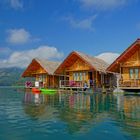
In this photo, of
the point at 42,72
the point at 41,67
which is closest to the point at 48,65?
the point at 41,67

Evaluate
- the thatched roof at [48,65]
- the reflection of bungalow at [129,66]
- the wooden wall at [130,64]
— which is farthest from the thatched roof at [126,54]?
the thatched roof at [48,65]

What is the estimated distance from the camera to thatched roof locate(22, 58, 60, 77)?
3254 cm

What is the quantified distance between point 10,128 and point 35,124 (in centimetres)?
79

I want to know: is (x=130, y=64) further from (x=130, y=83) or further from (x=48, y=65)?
(x=48, y=65)

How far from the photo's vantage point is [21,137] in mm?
5598

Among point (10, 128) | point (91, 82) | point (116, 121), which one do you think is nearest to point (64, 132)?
point (10, 128)

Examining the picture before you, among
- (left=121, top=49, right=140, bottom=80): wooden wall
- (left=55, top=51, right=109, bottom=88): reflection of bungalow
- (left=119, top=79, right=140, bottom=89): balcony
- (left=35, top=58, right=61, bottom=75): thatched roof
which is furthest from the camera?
(left=35, top=58, right=61, bottom=75): thatched roof

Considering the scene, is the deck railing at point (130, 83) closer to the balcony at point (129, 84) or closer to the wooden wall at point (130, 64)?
the balcony at point (129, 84)

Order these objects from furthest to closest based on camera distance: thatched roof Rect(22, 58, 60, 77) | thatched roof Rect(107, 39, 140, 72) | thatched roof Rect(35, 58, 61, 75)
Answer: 1. thatched roof Rect(22, 58, 60, 77)
2. thatched roof Rect(35, 58, 61, 75)
3. thatched roof Rect(107, 39, 140, 72)

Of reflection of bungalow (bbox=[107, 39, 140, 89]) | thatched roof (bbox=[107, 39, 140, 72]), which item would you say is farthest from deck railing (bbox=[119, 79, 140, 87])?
thatched roof (bbox=[107, 39, 140, 72])

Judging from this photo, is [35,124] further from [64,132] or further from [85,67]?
[85,67]

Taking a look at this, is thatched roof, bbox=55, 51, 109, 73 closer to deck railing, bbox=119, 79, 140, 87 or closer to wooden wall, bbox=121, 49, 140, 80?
wooden wall, bbox=121, 49, 140, 80

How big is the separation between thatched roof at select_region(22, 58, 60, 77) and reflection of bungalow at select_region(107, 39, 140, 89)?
33.3ft

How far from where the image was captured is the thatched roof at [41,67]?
3254 centimetres
